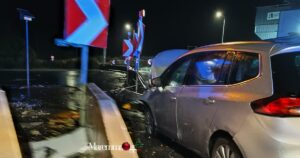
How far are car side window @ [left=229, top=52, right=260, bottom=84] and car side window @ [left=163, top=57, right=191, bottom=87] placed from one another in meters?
1.23

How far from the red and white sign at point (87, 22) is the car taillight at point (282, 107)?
78.9 inches

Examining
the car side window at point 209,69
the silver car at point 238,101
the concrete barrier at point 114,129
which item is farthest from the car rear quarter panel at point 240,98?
the concrete barrier at point 114,129

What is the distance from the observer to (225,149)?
432 cm

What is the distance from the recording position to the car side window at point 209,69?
4734 millimetres

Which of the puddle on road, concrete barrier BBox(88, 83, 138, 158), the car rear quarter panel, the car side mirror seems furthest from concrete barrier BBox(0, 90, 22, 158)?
the car side mirror

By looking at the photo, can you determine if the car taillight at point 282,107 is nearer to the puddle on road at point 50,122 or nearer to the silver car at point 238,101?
the silver car at point 238,101

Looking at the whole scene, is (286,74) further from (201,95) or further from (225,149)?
(201,95)

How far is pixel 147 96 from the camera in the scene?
6859 mm

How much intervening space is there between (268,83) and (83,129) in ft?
8.90

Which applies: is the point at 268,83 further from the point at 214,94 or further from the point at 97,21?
the point at 97,21

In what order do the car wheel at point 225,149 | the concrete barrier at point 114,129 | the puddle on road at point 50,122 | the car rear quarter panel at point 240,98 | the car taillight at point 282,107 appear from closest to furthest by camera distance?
the concrete barrier at point 114,129 → the car taillight at point 282,107 → the car rear quarter panel at point 240,98 → the car wheel at point 225,149 → the puddle on road at point 50,122

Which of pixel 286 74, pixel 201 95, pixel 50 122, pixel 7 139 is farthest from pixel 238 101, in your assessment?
pixel 50 122

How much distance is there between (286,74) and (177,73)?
2318mm

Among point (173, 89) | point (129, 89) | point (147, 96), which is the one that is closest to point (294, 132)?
point (173, 89)
